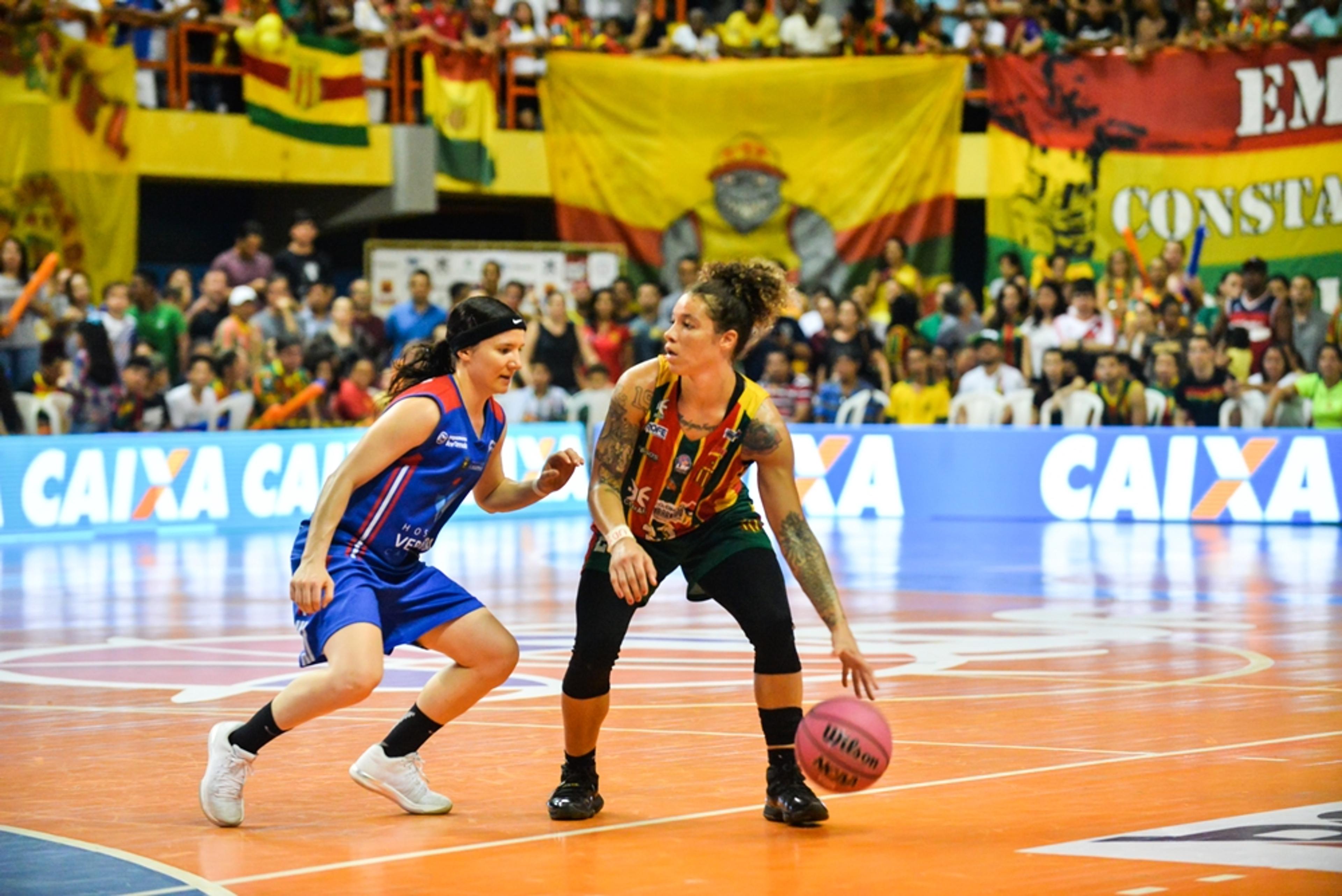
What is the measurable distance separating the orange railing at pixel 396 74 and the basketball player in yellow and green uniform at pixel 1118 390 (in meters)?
6.97

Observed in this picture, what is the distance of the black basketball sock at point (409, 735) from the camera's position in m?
6.68

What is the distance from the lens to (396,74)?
83.8ft

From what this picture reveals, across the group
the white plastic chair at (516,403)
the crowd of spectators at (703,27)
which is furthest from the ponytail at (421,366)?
the crowd of spectators at (703,27)

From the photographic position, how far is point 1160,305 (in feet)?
70.8

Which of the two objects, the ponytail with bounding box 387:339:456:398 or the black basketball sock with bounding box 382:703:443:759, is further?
the ponytail with bounding box 387:339:456:398

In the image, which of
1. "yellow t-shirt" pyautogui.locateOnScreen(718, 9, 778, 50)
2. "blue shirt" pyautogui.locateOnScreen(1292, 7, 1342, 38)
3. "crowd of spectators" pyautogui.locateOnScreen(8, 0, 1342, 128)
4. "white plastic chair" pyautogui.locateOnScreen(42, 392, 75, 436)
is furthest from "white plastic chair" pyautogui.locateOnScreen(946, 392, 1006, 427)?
"white plastic chair" pyautogui.locateOnScreen(42, 392, 75, 436)

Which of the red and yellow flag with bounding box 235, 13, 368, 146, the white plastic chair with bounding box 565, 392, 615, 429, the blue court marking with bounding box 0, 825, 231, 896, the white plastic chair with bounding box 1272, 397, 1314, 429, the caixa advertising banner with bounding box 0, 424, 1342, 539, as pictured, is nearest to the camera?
the blue court marking with bounding box 0, 825, 231, 896

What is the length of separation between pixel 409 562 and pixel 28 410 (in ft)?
45.0

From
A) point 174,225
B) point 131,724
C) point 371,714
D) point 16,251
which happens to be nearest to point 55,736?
point 131,724

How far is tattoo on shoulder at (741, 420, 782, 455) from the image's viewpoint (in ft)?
21.9

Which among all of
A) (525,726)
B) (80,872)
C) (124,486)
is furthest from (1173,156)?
(80,872)

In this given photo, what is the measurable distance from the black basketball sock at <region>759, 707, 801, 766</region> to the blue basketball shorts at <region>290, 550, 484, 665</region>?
107 centimetres

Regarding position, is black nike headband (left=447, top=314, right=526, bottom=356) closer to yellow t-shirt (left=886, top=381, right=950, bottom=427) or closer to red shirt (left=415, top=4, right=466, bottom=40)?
yellow t-shirt (left=886, top=381, right=950, bottom=427)

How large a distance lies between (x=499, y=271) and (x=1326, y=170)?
10.4 metres
